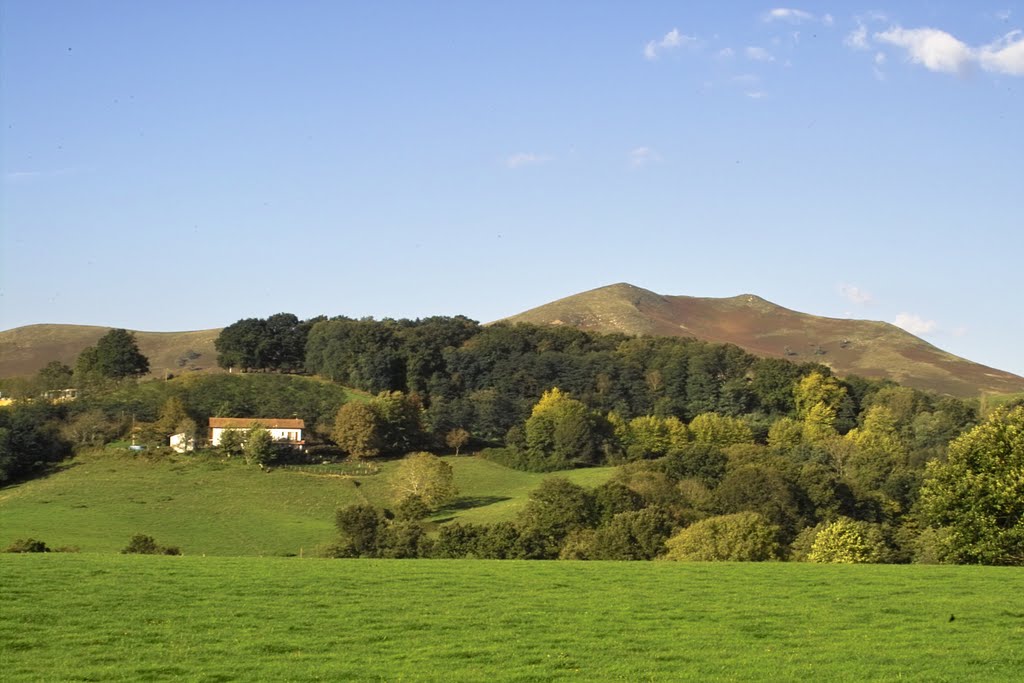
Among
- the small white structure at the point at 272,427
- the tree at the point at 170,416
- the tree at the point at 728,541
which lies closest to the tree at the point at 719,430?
the small white structure at the point at 272,427

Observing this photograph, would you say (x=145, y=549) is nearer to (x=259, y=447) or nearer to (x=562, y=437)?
(x=259, y=447)

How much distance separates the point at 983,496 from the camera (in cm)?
4231

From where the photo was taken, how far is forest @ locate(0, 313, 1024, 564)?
2037 inches

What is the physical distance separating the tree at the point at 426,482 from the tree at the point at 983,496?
49.5 m

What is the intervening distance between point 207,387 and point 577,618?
352 feet

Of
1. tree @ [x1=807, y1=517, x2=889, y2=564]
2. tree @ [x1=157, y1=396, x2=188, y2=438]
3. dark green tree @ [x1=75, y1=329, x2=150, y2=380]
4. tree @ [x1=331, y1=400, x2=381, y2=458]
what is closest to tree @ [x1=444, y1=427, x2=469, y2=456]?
tree @ [x1=331, y1=400, x2=381, y2=458]

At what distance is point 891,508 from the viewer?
77438mm

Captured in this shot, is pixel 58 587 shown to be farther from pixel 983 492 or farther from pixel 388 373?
pixel 388 373

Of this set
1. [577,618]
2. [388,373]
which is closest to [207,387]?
[388,373]

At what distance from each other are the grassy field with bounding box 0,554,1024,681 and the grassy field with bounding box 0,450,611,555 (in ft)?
119

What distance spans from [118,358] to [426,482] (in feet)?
228

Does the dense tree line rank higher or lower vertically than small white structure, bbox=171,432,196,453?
lower

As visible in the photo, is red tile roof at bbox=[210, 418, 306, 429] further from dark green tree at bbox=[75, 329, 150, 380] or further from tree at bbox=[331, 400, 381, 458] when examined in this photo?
dark green tree at bbox=[75, 329, 150, 380]

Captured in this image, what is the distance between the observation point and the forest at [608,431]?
170ft
